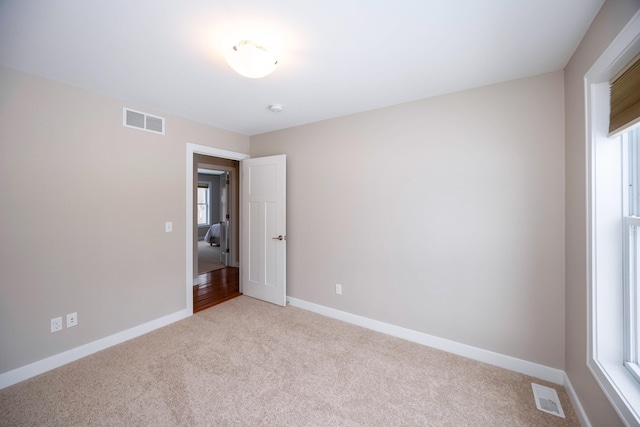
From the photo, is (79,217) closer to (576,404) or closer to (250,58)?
(250,58)

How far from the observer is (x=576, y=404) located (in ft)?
5.41

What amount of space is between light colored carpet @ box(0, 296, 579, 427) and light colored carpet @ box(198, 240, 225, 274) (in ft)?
9.33

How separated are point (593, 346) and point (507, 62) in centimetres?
191

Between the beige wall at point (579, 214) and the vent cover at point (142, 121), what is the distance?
362 cm

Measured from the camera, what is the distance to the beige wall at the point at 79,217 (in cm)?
194

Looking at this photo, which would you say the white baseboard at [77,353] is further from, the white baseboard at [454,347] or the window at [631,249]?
the window at [631,249]

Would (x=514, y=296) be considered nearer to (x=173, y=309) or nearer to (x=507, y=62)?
(x=507, y=62)

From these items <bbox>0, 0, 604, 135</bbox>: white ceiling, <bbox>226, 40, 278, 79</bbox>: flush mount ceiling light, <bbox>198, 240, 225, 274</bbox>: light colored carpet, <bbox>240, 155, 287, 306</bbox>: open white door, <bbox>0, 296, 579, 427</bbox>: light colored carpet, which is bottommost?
<bbox>0, 296, 579, 427</bbox>: light colored carpet

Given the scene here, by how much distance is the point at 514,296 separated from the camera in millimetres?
2090

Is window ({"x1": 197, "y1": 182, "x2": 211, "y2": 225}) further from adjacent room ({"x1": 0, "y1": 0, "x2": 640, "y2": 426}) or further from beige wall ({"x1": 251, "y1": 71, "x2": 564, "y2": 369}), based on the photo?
beige wall ({"x1": 251, "y1": 71, "x2": 564, "y2": 369})

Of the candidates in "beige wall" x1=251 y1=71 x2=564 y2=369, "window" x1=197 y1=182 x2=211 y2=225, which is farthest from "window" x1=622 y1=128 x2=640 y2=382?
"window" x1=197 y1=182 x2=211 y2=225

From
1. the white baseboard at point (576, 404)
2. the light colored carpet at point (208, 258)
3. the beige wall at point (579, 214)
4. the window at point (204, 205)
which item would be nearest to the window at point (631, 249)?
the beige wall at point (579, 214)

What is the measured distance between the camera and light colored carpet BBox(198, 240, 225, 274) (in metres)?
5.41

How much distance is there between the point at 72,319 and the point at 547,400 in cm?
387
